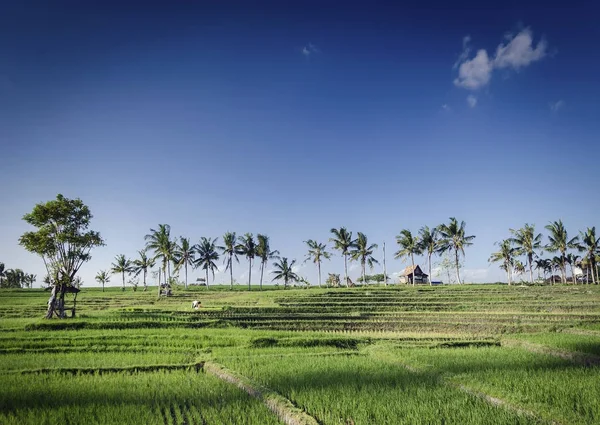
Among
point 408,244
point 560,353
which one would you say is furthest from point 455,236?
point 560,353

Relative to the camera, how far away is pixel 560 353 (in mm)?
11336

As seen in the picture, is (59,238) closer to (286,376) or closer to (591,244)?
(286,376)

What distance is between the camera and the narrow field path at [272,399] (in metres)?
5.74

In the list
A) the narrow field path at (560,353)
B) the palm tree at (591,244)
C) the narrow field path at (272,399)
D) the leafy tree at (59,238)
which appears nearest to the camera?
the narrow field path at (272,399)

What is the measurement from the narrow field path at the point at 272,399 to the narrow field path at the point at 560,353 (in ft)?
25.7

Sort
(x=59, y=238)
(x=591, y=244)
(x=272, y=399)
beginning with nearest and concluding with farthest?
(x=272, y=399), (x=59, y=238), (x=591, y=244)

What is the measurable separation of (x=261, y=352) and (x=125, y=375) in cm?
442

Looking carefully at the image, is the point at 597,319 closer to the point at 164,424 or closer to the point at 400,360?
the point at 400,360

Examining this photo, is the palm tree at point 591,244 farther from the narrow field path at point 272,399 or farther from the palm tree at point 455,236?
the narrow field path at point 272,399

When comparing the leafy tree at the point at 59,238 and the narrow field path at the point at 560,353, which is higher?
the leafy tree at the point at 59,238

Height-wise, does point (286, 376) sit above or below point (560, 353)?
above

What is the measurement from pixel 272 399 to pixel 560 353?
9435mm

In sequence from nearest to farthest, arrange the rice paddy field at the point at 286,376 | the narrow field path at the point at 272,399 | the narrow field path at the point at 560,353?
1. the narrow field path at the point at 272,399
2. the rice paddy field at the point at 286,376
3. the narrow field path at the point at 560,353

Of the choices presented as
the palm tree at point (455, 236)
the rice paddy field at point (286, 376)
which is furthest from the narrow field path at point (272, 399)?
the palm tree at point (455, 236)
